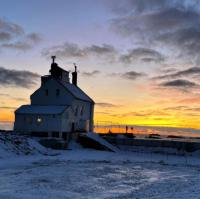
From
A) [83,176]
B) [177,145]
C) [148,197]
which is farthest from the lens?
[177,145]

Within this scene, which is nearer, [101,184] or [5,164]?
[101,184]

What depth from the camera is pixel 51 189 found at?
23.1m

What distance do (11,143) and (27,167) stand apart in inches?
421

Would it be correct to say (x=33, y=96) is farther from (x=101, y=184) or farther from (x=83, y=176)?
(x=101, y=184)

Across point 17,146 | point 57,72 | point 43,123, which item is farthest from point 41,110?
point 17,146

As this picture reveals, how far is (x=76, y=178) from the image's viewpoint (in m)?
28.1

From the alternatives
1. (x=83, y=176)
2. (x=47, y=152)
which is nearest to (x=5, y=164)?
(x=83, y=176)

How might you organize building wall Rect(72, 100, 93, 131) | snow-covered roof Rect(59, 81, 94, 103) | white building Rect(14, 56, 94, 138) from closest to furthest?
white building Rect(14, 56, 94, 138), snow-covered roof Rect(59, 81, 94, 103), building wall Rect(72, 100, 93, 131)

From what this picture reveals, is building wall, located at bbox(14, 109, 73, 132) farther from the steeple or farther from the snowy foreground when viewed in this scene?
the snowy foreground

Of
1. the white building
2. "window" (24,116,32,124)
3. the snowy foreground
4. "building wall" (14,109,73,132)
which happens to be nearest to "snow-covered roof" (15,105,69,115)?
the white building

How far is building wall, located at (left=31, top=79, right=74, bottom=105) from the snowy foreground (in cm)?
1570

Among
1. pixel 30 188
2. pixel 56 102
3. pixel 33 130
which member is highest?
pixel 56 102

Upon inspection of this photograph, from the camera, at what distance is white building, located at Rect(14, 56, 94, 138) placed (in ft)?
183

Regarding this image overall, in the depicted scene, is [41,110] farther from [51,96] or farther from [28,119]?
[51,96]
